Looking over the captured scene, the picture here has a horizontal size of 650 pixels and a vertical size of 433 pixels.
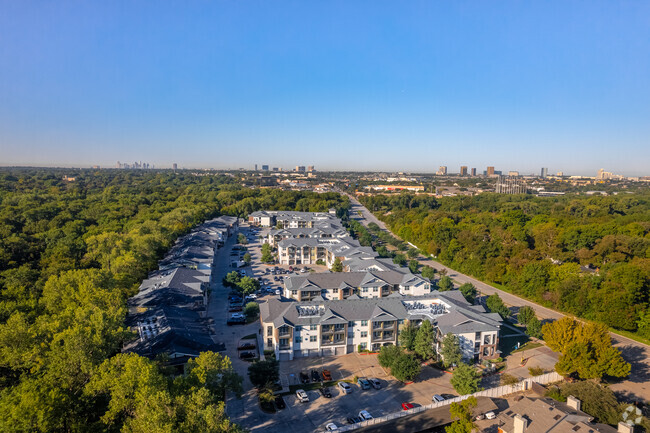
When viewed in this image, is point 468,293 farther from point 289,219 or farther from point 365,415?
point 289,219

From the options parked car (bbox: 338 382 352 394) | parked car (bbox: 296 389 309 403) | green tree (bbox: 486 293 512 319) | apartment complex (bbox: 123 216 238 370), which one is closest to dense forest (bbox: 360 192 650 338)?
green tree (bbox: 486 293 512 319)

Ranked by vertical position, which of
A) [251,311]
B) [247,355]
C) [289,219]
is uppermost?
[289,219]

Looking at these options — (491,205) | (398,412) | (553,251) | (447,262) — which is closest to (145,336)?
(398,412)

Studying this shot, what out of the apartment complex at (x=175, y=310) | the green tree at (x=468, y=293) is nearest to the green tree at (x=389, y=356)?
the apartment complex at (x=175, y=310)

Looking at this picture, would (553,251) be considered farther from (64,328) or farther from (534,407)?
(64,328)

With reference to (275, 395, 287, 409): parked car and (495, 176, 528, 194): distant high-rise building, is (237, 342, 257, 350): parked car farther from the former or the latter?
(495, 176, 528, 194): distant high-rise building

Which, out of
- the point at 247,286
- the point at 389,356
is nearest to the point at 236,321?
the point at 247,286
